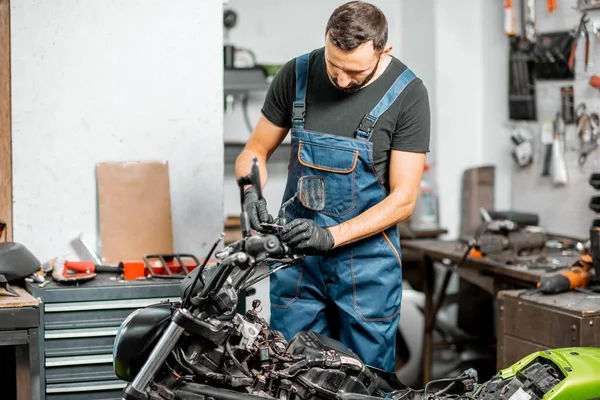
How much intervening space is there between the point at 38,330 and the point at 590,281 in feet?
6.60

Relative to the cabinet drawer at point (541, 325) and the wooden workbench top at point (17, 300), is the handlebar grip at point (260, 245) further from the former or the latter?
the cabinet drawer at point (541, 325)

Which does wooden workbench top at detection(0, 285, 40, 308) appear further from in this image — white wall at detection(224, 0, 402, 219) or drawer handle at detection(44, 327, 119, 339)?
white wall at detection(224, 0, 402, 219)

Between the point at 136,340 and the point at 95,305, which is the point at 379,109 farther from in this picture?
the point at 95,305

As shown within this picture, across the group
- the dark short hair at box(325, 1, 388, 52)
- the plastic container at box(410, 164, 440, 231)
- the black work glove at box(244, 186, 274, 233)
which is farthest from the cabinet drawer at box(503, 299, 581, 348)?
the plastic container at box(410, 164, 440, 231)

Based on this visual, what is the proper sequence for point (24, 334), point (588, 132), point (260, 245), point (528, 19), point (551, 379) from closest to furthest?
point (260, 245), point (551, 379), point (24, 334), point (588, 132), point (528, 19)

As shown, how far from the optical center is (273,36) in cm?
529

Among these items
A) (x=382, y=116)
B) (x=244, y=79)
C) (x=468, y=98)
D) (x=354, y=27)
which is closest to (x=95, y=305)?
(x=382, y=116)

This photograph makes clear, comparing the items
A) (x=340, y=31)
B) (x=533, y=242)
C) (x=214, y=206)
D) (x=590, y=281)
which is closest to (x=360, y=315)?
(x=340, y=31)

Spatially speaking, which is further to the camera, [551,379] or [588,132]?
[588,132]

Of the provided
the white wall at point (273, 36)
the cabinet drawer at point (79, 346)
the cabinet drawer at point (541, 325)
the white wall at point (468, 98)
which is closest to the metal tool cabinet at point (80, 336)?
the cabinet drawer at point (79, 346)

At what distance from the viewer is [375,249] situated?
7.82 feet

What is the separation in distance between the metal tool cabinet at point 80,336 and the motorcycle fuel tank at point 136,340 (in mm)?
841

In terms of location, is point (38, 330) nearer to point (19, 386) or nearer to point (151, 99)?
point (19, 386)

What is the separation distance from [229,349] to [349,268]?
2.10ft
